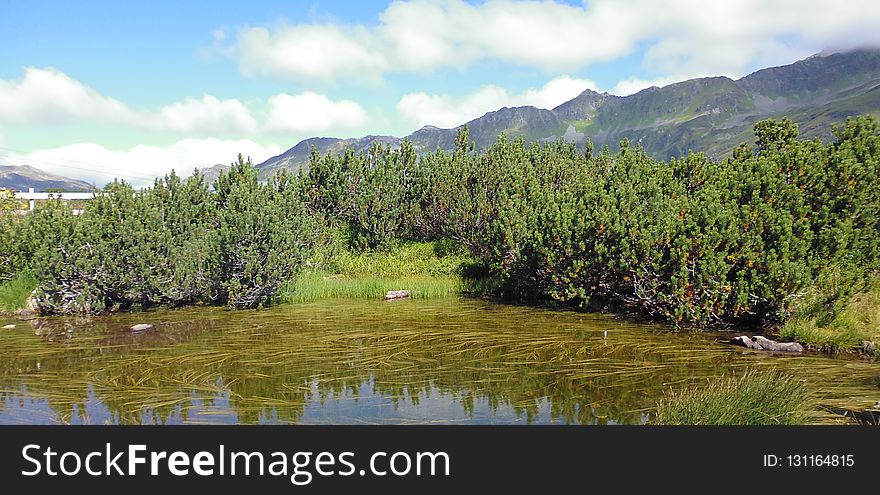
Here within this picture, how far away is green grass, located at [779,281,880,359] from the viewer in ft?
36.0

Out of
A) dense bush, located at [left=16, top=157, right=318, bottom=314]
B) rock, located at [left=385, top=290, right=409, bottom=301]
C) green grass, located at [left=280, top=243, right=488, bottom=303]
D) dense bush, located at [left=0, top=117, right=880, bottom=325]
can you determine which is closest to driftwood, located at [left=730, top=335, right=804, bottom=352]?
dense bush, located at [left=0, top=117, right=880, bottom=325]

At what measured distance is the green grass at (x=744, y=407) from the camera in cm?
657

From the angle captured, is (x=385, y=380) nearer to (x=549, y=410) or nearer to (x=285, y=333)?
(x=549, y=410)

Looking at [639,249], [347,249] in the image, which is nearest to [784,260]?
[639,249]

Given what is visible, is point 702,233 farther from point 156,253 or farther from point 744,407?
point 156,253

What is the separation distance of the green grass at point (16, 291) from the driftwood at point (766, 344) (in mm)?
17192

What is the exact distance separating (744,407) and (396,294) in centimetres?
1310

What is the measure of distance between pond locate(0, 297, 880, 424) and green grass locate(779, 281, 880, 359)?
1.81 ft

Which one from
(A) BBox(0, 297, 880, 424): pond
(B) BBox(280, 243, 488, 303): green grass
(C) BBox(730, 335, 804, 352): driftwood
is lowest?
(C) BBox(730, 335, 804, 352): driftwood

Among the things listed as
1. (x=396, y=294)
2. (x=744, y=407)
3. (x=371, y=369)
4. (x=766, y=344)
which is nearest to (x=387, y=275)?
(x=396, y=294)

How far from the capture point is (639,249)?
1437cm

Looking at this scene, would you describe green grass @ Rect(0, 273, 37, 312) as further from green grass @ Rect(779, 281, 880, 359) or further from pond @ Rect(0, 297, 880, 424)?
green grass @ Rect(779, 281, 880, 359)

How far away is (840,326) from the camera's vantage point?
11484 millimetres

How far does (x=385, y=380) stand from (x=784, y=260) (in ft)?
27.4
